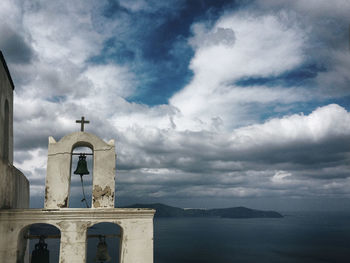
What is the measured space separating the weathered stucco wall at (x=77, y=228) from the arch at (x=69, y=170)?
451mm

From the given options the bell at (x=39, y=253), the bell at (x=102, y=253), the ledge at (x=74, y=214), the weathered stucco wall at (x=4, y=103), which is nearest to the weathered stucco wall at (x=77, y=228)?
the ledge at (x=74, y=214)

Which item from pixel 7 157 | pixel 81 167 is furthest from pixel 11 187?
pixel 81 167

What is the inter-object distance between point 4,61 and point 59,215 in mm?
5420

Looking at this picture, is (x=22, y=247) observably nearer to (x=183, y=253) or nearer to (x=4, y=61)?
(x=4, y=61)

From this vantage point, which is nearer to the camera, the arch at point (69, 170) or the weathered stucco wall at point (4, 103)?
the arch at point (69, 170)

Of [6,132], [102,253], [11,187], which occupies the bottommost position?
[102,253]

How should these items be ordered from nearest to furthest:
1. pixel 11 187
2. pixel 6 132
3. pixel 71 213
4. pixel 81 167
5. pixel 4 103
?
1. pixel 71 213
2. pixel 11 187
3. pixel 81 167
4. pixel 4 103
5. pixel 6 132

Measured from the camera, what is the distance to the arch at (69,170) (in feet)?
30.7

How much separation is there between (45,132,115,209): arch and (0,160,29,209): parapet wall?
1200mm

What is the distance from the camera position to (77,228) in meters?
9.04

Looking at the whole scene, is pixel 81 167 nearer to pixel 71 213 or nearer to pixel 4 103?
pixel 71 213

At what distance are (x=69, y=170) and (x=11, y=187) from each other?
2.17 meters

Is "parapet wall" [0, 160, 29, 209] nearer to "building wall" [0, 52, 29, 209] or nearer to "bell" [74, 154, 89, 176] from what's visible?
"building wall" [0, 52, 29, 209]

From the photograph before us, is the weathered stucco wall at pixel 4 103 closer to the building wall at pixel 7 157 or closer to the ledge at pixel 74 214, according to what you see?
the building wall at pixel 7 157
